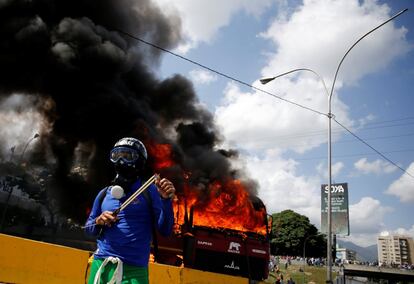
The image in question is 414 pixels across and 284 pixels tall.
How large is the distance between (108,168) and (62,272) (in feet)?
50.2

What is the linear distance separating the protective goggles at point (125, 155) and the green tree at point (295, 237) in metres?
73.9

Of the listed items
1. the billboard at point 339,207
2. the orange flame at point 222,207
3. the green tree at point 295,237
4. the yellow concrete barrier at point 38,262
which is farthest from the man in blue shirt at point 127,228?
the green tree at point 295,237

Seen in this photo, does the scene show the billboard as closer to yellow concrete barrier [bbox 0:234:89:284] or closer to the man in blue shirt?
yellow concrete barrier [bbox 0:234:89:284]

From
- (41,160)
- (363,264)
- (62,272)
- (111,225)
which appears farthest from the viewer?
(363,264)

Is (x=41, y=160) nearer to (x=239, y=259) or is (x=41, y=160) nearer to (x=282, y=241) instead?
(x=239, y=259)

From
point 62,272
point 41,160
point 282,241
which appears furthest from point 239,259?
point 282,241

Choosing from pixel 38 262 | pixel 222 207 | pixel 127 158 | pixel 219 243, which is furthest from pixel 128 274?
pixel 222 207

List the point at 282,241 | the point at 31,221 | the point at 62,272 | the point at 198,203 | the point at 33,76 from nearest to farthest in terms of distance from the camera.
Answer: the point at 62,272
the point at 198,203
the point at 33,76
the point at 31,221
the point at 282,241

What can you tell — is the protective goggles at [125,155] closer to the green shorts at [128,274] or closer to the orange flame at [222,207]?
the green shorts at [128,274]

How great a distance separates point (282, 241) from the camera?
75.8 m

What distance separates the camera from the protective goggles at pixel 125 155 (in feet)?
10.4

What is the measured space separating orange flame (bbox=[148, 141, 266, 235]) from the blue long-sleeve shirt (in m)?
8.80

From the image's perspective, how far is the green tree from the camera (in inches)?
2881

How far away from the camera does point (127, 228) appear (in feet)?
9.52
